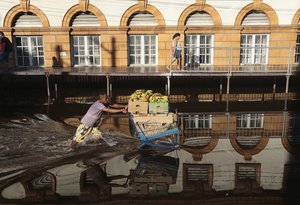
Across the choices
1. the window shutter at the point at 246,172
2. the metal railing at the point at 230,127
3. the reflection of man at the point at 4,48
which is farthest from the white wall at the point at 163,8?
the window shutter at the point at 246,172

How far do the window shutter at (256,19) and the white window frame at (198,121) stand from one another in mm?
9042

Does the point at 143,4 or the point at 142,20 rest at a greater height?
the point at 143,4

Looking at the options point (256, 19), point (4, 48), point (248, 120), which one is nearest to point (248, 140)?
point (248, 120)

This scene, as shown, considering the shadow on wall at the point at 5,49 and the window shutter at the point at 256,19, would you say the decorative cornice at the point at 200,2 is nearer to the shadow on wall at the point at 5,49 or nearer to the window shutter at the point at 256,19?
the window shutter at the point at 256,19

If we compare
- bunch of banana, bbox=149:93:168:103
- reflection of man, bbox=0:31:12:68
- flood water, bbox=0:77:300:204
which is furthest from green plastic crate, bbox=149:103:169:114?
reflection of man, bbox=0:31:12:68

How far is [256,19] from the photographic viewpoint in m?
19.6

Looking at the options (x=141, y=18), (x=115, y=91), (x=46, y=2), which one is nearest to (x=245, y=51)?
(x=141, y=18)

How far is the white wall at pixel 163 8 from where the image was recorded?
18.9 meters

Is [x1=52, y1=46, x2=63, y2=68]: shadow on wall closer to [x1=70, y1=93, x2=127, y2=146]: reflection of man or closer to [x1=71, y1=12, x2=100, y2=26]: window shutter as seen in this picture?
[x1=71, y1=12, x2=100, y2=26]: window shutter

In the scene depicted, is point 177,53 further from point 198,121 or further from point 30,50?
point 30,50

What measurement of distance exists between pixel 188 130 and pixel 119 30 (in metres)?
9.91

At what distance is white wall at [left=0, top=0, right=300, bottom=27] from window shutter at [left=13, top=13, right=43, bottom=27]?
0.66m

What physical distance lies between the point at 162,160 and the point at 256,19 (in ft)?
45.7

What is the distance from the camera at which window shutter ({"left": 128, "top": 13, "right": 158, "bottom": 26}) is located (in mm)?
19328
